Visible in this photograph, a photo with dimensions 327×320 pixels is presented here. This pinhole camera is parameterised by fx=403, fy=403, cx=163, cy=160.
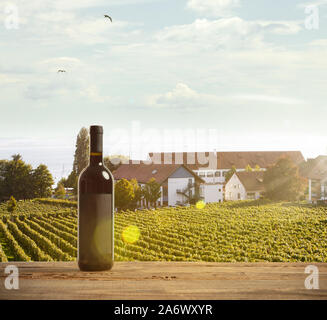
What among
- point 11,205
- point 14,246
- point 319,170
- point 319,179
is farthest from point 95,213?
point 319,170

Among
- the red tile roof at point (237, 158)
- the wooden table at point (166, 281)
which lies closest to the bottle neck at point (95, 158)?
the wooden table at point (166, 281)

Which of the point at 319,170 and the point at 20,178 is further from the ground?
the point at 319,170

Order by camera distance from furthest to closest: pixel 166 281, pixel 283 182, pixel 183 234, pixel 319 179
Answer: pixel 283 182, pixel 319 179, pixel 183 234, pixel 166 281

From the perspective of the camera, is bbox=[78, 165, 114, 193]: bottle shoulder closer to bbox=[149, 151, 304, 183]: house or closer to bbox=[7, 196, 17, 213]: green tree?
bbox=[7, 196, 17, 213]: green tree

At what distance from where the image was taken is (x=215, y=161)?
143 feet

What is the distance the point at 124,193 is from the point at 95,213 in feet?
66.0

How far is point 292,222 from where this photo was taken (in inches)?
810

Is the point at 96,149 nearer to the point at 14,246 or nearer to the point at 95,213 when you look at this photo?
the point at 95,213

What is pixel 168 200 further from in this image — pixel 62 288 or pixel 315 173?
pixel 62 288

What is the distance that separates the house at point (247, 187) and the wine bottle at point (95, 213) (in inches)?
1275

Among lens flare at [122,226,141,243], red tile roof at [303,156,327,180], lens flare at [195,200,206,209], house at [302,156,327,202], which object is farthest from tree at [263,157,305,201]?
lens flare at [122,226,141,243]

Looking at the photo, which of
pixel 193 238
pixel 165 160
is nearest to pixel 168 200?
pixel 165 160
